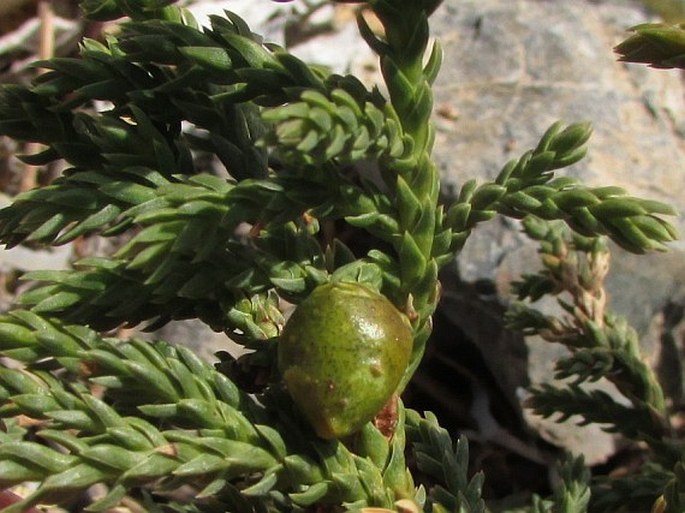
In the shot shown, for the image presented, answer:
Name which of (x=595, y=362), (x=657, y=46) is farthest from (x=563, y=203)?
(x=595, y=362)

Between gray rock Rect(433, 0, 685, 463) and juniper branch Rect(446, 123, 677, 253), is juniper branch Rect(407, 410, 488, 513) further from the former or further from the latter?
gray rock Rect(433, 0, 685, 463)

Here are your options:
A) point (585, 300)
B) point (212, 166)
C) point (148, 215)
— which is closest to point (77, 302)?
point (148, 215)

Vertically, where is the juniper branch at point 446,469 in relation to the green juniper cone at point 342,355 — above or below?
below

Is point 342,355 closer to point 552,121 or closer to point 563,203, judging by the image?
point 563,203

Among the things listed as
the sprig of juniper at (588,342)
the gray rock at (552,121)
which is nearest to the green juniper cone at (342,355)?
the sprig of juniper at (588,342)

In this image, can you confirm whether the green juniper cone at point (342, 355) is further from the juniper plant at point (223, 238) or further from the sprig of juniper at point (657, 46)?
the sprig of juniper at point (657, 46)

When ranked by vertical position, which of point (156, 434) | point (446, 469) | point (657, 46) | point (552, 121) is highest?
point (657, 46)

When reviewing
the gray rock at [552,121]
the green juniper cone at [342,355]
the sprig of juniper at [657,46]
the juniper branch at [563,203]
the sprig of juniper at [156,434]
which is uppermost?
the sprig of juniper at [657,46]

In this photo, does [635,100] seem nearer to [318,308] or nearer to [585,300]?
[585,300]
